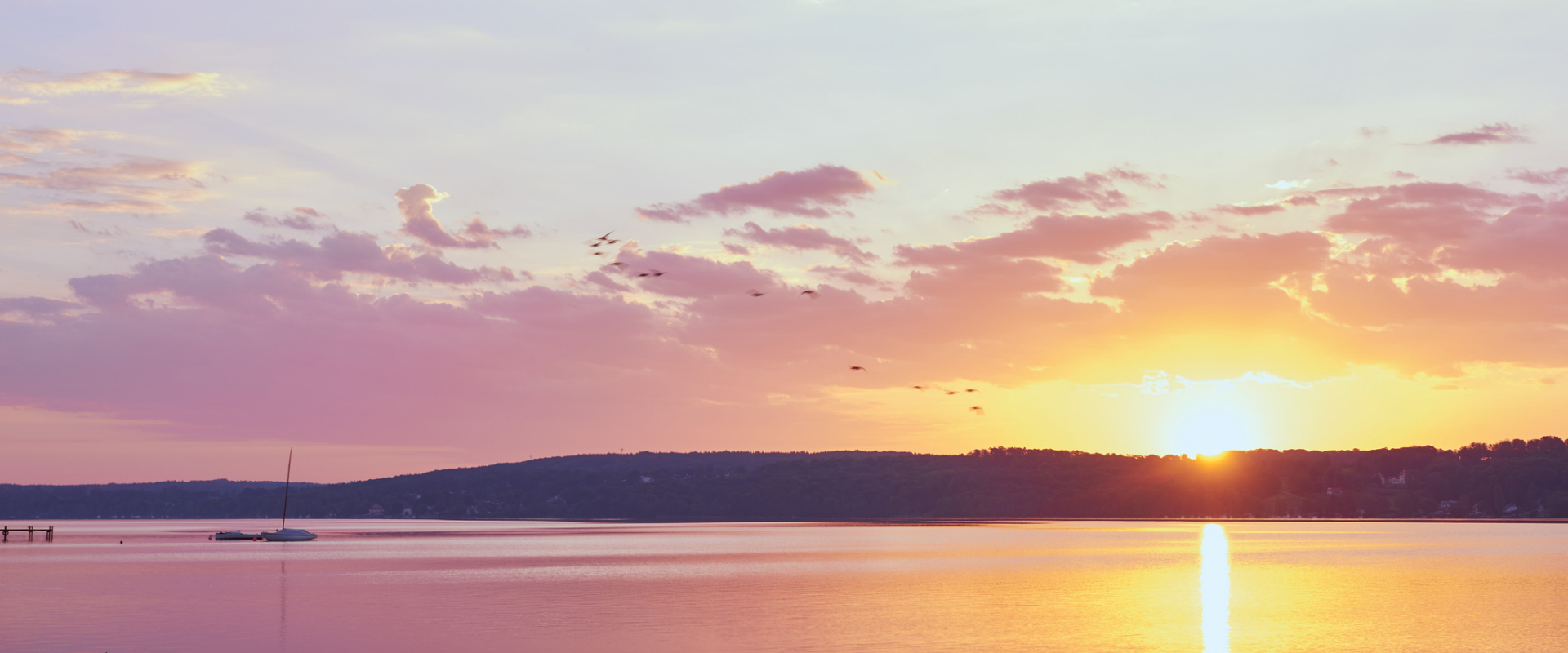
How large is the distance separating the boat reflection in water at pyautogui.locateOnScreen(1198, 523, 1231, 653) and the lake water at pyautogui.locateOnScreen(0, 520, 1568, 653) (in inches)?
13.2

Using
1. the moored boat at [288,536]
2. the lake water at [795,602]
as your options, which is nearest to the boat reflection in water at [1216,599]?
the lake water at [795,602]

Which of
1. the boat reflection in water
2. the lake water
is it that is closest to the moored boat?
the lake water

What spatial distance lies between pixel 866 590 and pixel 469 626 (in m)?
30.3

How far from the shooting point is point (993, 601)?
2977 inches

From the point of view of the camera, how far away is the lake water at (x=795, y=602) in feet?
180

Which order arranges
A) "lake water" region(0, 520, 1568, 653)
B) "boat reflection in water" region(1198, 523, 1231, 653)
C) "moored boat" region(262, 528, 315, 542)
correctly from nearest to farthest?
"lake water" region(0, 520, 1568, 653)
"boat reflection in water" region(1198, 523, 1231, 653)
"moored boat" region(262, 528, 315, 542)

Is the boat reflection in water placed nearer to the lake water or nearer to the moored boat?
the lake water

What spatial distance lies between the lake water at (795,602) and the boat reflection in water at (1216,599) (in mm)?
335

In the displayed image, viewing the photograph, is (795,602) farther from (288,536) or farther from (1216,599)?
(288,536)

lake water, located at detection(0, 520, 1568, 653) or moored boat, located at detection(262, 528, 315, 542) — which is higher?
lake water, located at detection(0, 520, 1568, 653)

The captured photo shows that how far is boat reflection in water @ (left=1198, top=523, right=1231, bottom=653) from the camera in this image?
55.4 metres

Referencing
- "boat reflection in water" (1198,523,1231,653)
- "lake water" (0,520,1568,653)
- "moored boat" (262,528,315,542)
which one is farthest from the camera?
"moored boat" (262,528,315,542)

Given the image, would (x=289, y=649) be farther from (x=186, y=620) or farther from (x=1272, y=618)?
(x=1272, y=618)

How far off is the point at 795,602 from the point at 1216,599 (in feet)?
83.6
